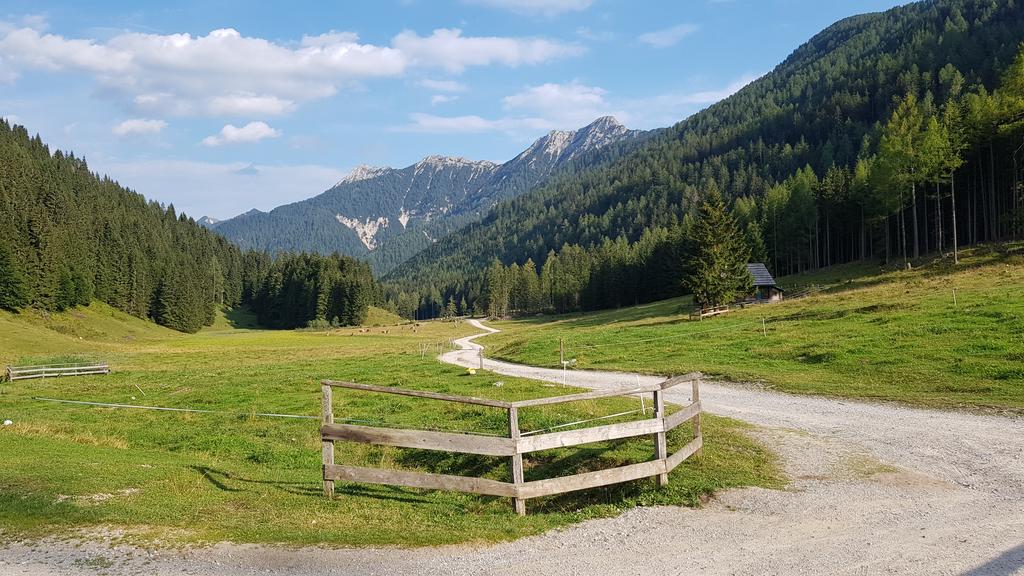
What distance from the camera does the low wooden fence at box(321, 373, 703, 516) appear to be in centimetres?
1043

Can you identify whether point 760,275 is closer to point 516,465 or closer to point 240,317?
point 516,465

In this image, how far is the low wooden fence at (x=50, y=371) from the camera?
4088 cm

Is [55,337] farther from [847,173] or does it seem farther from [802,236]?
[847,173]

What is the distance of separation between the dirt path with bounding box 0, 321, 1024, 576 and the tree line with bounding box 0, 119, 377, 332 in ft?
354

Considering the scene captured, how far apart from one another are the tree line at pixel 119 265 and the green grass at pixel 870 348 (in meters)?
92.2

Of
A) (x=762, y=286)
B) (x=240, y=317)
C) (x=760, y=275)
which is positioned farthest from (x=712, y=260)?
(x=240, y=317)

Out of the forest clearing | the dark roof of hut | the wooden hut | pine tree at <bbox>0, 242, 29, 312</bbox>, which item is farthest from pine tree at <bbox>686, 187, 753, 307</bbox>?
pine tree at <bbox>0, 242, 29, 312</bbox>

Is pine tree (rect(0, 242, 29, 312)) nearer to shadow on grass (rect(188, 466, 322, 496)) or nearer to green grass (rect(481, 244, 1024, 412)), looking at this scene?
green grass (rect(481, 244, 1024, 412))

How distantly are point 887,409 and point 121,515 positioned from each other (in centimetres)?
2026

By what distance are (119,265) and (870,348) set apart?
148530 millimetres

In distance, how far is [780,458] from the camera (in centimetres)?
1328

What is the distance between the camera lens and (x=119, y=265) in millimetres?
131000

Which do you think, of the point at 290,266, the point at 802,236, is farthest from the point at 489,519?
the point at 290,266

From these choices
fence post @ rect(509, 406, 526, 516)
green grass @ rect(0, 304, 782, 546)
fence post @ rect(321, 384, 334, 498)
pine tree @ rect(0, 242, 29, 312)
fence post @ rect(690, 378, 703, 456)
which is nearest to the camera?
green grass @ rect(0, 304, 782, 546)
